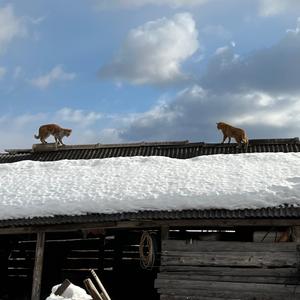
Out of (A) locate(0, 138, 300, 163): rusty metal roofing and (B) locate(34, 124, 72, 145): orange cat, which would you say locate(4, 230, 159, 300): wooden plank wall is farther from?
(B) locate(34, 124, 72, 145): orange cat

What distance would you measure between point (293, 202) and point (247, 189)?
3.50ft

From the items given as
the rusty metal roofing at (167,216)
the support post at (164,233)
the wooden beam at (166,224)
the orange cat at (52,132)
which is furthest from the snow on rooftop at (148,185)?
the orange cat at (52,132)

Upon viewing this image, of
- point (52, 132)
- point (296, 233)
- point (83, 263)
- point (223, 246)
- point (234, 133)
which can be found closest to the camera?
point (296, 233)

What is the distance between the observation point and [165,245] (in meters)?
9.81

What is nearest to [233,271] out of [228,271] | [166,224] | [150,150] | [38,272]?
[228,271]

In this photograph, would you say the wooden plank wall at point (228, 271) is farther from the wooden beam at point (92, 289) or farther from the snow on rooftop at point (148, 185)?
the wooden beam at point (92, 289)

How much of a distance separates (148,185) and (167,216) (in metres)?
1.75

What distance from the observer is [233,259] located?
9.29 metres

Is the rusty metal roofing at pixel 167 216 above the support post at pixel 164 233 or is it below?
above

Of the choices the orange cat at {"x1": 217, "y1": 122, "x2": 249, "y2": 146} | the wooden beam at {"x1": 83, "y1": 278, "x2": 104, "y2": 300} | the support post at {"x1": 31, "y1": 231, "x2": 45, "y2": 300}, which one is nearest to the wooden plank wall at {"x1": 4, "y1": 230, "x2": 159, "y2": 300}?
the support post at {"x1": 31, "y1": 231, "x2": 45, "y2": 300}

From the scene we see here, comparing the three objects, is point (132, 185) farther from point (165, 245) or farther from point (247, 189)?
point (247, 189)

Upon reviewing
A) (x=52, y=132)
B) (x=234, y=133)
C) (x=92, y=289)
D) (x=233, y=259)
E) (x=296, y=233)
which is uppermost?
(x=52, y=132)

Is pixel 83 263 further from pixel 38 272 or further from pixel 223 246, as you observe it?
pixel 223 246

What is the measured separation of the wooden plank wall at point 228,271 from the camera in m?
8.90
